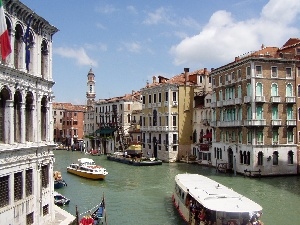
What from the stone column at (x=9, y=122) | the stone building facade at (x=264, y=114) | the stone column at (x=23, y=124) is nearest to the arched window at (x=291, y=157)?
the stone building facade at (x=264, y=114)

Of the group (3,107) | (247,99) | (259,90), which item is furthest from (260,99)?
(3,107)

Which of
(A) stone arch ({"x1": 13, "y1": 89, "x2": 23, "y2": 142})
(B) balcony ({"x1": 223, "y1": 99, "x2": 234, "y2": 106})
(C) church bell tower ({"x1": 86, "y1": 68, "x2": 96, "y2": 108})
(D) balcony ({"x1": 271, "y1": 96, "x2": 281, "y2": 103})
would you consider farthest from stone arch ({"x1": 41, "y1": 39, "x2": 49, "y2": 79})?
(C) church bell tower ({"x1": 86, "y1": 68, "x2": 96, "y2": 108})

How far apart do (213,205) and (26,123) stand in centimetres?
694

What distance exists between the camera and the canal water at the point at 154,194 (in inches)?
718

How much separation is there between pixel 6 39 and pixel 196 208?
9.56 metres

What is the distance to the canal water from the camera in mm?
18234

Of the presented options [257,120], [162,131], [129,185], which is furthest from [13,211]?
[162,131]

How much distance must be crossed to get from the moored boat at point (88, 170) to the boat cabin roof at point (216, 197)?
436 inches

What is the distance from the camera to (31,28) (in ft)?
42.6

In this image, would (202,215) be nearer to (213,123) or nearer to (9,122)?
(9,122)

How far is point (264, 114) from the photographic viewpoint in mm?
30328

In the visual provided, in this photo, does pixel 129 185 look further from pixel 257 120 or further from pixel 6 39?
pixel 6 39

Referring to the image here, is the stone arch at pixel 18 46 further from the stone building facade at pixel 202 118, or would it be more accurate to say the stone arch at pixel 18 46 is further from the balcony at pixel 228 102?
the stone building facade at pixel 202 118

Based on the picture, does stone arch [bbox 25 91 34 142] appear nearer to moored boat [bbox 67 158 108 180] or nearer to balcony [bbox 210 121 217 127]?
moored boat [bbox 67 158 108 180]
